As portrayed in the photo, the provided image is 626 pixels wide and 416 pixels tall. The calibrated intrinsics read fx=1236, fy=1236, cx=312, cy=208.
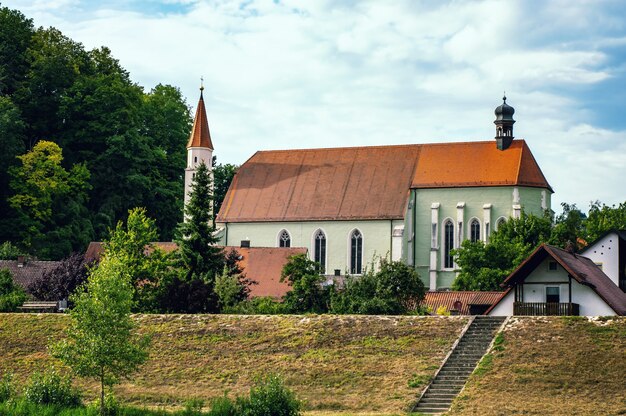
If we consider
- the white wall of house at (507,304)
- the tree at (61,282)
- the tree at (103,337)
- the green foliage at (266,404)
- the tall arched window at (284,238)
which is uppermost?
the tall arched window at (284,238)

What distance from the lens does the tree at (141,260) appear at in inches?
2105

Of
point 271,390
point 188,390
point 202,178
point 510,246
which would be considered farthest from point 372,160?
A: point 271,390

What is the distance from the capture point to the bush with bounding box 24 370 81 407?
36844 mm

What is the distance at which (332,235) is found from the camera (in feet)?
252

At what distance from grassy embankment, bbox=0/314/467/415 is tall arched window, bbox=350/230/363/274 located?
27741 millimetres

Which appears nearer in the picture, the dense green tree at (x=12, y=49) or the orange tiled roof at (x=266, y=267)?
the orange tiled roof at (x=266, y=267)

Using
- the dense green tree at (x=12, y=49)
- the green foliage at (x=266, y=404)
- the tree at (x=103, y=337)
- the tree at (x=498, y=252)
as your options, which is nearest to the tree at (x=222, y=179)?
the dense green tree at (x=12, y=49)

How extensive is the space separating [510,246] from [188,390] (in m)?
31.4

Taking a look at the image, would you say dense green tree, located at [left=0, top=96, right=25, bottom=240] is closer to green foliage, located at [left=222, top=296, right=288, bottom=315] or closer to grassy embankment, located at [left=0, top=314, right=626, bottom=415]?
green foliage, located at [left=222, top=296, right=288, bottom=315]

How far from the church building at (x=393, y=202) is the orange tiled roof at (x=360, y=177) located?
0.21 feet

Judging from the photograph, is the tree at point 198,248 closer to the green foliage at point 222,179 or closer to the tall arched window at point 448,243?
the tall arched window at point 448,243

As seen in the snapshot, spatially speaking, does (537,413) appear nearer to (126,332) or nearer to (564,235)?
(126,332)

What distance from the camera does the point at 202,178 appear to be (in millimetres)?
58000

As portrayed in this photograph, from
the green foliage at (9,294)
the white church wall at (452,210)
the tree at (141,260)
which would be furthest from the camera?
the white church wall at (452,210)
